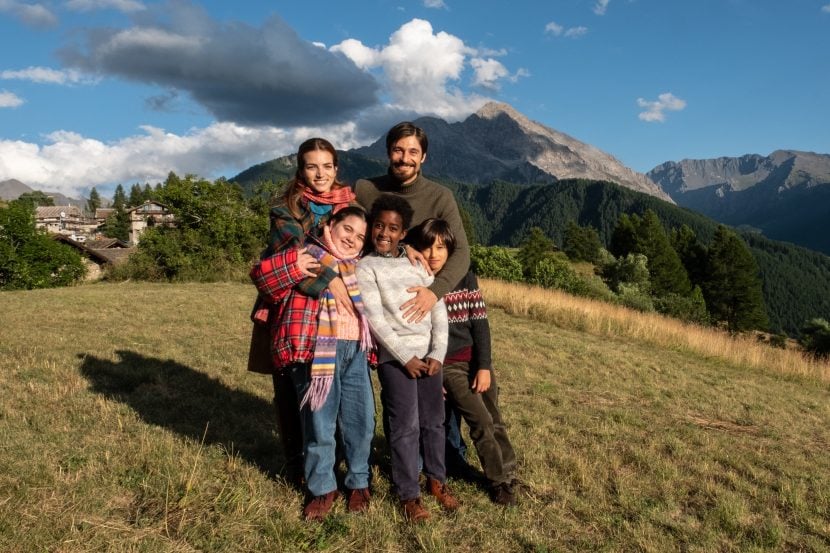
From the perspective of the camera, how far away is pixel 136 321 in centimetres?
1149

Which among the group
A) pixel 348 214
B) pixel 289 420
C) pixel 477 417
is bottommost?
pixel 289 420

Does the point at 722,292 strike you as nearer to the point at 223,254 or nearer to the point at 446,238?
the point at 223,254

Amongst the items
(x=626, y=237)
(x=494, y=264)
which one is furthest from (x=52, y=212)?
(x=494, y=264)

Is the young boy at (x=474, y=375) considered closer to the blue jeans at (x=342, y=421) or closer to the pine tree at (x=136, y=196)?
the blue jeans at (x=342, y=421)

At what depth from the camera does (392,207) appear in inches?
134

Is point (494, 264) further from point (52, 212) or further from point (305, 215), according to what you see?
point (52, 212)

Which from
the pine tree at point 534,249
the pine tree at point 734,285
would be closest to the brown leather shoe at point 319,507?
the pine tree at point 534,249

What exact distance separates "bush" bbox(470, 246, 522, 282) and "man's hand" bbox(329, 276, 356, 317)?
23.8 m

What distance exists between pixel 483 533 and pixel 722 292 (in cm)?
5913

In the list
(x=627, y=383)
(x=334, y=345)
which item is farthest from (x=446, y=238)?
(x=627, y=383)

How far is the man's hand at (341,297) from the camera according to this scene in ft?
10.8

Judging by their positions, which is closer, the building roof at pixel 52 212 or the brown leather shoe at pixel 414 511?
the brown leather shoe at pixel 414 511

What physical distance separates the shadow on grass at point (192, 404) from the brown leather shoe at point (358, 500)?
850mm

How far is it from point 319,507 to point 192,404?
300 centimetres
